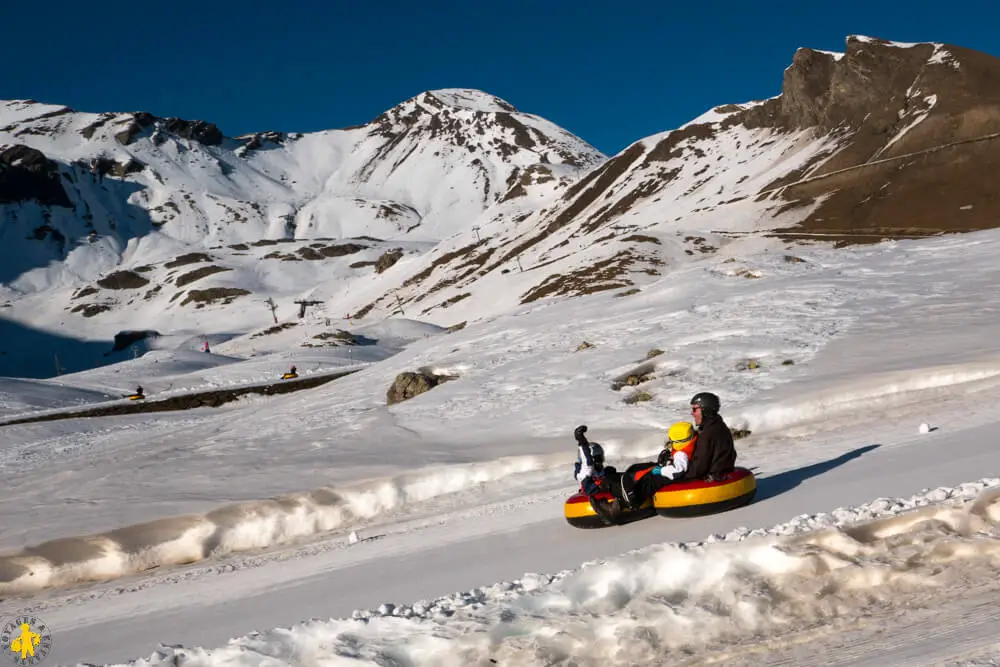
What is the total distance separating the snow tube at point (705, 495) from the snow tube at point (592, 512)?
352 mm

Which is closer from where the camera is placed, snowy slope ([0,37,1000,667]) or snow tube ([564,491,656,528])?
snowy slope ([0,37,1000,667])

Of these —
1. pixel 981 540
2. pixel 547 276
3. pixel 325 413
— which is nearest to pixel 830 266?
pixel 325 413

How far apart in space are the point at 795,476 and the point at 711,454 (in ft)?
8.54

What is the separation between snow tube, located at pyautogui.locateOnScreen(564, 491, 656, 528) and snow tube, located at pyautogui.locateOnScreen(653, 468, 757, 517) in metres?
0.35

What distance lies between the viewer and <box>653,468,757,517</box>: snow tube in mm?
10180

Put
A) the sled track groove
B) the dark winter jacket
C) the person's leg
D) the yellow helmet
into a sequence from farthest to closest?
the sled track groove → the yellow helmet → the person's leg → the dark winter jacket

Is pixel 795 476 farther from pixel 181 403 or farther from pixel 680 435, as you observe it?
pixel 181 403

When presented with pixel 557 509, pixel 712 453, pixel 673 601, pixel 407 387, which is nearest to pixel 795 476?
pixel 712 453

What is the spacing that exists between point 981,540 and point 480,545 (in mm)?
6389

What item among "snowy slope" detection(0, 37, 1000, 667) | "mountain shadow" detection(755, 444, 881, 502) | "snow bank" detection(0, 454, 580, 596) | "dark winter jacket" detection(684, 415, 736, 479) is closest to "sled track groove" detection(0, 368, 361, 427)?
"snowy slope" detection(0, 37, 1000, 667)

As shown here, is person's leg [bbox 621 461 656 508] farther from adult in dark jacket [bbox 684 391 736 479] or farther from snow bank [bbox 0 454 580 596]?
snow bank [bbox 0 454 580 596]

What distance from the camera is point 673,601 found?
7.30 metres

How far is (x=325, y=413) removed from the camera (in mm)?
27062

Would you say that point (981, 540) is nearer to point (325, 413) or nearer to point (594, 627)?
point (594, 627)
